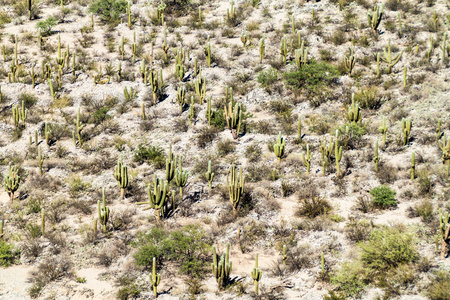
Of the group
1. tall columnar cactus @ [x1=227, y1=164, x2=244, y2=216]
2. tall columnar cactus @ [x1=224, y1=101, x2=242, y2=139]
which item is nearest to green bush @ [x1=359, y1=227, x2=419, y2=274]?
tall columnar cactus @ [x1=227, y1=164, x2=244, y2=216]

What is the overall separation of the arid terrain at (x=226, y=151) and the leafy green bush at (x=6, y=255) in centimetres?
4

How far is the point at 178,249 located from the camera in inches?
357

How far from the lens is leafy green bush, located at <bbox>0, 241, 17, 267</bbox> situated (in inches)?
356

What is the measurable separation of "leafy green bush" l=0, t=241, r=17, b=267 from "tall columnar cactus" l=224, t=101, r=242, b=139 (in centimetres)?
669

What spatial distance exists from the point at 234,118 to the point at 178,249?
203 inches

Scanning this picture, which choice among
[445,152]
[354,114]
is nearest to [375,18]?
[354,114]

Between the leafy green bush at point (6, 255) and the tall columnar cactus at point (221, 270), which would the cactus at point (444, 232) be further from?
the leafy green bush at point (6, 255)

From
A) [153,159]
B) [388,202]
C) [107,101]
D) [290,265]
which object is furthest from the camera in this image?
[107,101]

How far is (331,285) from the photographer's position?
8.19m

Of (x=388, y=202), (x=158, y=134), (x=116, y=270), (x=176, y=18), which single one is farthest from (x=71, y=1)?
(x=388, y=202)

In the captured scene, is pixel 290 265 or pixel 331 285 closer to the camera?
pixel 331 285

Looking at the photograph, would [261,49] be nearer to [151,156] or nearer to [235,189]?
[151,156]

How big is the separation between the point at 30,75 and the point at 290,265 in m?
12.2

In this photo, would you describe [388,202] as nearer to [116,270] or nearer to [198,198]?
[198,198]
